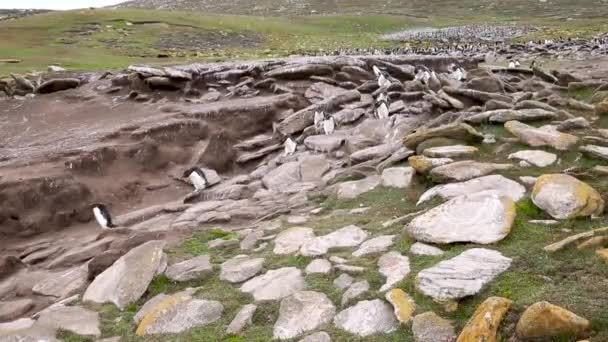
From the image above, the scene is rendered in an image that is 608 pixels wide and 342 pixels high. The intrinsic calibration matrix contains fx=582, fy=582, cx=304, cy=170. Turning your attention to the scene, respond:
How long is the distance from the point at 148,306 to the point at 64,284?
2.00 meters

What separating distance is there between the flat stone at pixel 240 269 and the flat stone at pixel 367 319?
1.55 meters

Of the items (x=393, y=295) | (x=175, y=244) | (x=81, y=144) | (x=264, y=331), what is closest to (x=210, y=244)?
(x=175, y=244)

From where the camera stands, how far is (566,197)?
5.86m

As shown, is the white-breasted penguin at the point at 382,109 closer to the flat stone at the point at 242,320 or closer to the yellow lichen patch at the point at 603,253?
the flat stone at the point at 242,320

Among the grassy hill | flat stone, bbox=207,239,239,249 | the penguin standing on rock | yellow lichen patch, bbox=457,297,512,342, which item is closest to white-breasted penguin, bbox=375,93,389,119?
the penguin standing on rock

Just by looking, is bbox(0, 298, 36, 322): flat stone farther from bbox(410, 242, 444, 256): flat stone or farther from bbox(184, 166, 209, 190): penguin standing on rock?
bbox(410, 242, 444, 256): flat stone

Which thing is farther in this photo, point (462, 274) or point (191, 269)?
point (191, 269)

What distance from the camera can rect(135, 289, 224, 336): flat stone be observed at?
562cm

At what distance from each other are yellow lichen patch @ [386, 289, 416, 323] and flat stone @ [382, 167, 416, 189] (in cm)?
307

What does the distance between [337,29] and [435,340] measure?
5422cm

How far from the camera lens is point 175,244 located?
7.91 m

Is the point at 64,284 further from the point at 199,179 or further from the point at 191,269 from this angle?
the point at 199,179

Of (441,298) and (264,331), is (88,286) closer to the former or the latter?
(264,331)

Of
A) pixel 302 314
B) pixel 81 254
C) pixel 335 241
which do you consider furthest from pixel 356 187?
pixel 81 254
